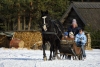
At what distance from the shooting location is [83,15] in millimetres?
48500

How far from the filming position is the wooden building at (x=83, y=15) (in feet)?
157

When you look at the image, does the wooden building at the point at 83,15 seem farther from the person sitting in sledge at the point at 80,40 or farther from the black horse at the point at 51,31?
the black horse at the point at 51,31

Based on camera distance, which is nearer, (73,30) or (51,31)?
(51,31)

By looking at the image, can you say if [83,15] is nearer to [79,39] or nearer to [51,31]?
[79,39]

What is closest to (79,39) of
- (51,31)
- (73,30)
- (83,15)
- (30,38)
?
(73,30)

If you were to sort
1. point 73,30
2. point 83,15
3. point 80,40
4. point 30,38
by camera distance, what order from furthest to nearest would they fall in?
point 83,15 → point 30,38 → point 80,40 → point 73,30

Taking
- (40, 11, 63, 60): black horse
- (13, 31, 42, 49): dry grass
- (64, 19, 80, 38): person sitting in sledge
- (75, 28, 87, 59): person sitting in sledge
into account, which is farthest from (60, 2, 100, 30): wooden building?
(40, 11, 63, 60): black horse

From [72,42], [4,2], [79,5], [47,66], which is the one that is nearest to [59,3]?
[79,5]

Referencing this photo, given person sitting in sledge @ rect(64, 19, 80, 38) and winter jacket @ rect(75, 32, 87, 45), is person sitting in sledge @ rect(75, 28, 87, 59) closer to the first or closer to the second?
winter jacket @ rect(75, 32, 87, 45)

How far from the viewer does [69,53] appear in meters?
18.7

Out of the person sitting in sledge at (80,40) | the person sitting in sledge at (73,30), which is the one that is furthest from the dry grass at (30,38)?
the person sitting in sledge at (73,30)

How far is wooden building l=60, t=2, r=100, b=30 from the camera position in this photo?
47.8 metres

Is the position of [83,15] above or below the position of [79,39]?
below

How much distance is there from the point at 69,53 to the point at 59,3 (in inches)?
1264
